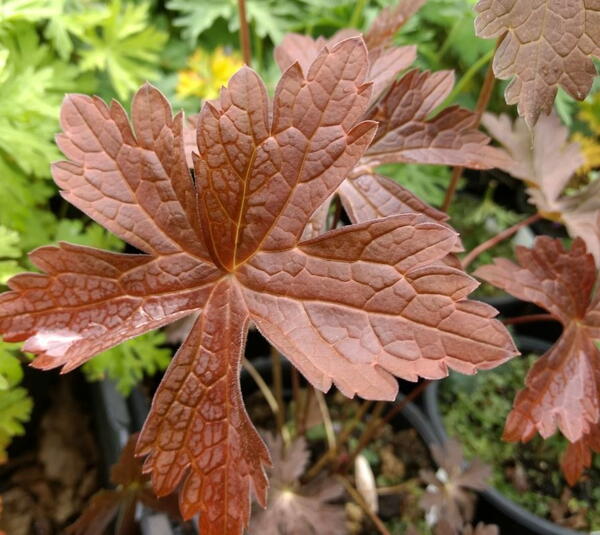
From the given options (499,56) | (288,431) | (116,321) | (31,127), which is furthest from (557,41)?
(288,431)

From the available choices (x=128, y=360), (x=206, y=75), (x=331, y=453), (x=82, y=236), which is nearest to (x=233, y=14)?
(x=206, y=75)

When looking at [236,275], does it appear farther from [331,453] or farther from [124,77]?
[124,77]

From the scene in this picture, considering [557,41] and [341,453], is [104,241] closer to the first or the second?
[341,453]

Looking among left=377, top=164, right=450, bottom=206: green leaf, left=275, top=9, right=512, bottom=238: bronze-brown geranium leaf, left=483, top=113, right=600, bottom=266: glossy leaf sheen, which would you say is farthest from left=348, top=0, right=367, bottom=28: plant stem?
left=275, top=9, right=512, bottom=238: bronze-brown geranium leaf

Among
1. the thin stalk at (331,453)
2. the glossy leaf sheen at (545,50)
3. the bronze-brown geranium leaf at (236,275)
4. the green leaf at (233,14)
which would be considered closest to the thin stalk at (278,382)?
the thin stalk at (331,453)

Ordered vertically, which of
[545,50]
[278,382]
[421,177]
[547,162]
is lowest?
[278,382]

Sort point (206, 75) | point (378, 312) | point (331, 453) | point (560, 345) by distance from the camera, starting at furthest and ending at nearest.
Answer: point (206, 75) → point (331, 453) → point (560, 345) → point (378, 312)
